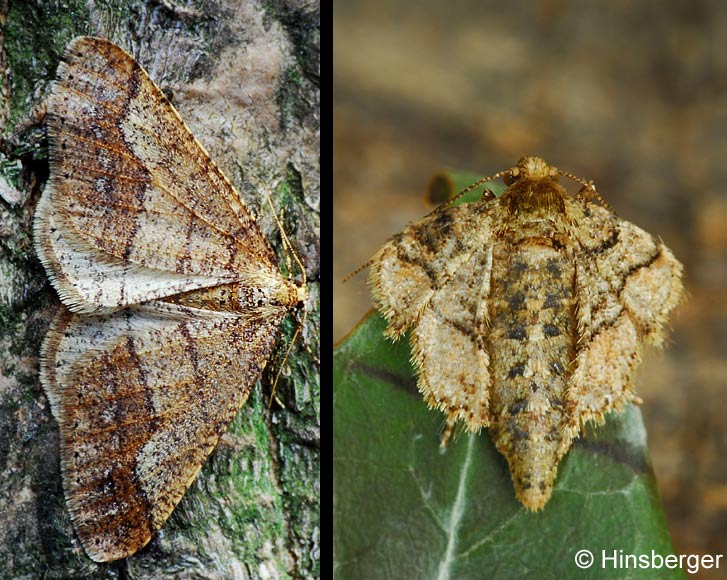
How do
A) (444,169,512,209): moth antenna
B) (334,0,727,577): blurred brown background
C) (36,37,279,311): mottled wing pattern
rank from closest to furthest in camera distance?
(36,37,279,311): mottled wing pattern → (444,169,512,209): moth antenna → (334,0,727,577): blurred brown background

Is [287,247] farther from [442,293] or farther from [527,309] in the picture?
[527,309]

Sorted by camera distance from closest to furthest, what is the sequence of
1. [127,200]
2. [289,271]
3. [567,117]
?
[127,200] < [289,271] < [567,117]

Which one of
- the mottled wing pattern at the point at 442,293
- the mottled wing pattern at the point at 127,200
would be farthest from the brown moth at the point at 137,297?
the mottled wing pattern at the point at 442,293

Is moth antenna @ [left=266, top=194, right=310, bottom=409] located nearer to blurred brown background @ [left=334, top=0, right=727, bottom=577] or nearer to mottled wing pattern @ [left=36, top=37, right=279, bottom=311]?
mottled wing pattern @ [left=36, top=37, right=279, bottom=311]

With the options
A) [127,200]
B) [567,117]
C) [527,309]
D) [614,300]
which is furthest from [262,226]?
[567,117]

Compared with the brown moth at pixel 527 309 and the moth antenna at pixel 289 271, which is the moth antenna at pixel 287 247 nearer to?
the moth antenna at pixel 289 271

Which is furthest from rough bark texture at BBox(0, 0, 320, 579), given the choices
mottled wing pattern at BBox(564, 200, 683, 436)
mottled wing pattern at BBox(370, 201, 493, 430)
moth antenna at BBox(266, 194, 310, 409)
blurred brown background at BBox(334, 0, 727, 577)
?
mottled wing pattern at BBox(564, 200, 683, 436)

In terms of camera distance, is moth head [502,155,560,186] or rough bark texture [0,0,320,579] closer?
rough bark texture [0,0,320,579]

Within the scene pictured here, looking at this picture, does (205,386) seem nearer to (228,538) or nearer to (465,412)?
(228,538)
